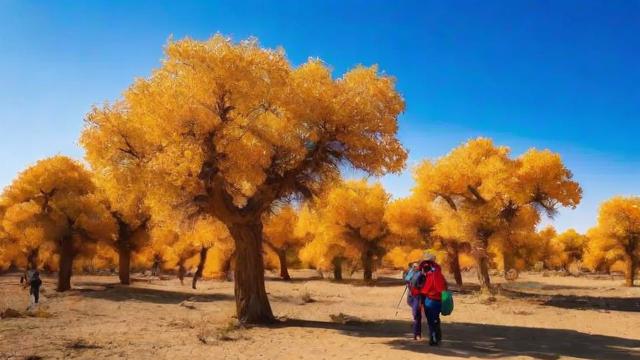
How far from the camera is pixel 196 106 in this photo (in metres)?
15.2

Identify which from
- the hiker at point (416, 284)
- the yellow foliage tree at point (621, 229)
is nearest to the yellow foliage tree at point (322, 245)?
the yellow foliage tree at point (621, 229)

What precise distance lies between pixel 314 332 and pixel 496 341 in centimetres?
579

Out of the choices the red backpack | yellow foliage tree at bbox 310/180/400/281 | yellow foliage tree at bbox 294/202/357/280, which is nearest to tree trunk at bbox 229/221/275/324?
the red backpack

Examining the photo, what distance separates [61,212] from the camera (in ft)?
109

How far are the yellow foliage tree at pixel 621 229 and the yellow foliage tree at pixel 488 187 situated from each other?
807 inches

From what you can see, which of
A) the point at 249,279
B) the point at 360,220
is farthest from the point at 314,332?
the point at 360,220

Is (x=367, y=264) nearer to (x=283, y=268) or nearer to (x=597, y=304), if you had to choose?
(x=283, y=268)

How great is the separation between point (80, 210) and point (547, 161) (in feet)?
102

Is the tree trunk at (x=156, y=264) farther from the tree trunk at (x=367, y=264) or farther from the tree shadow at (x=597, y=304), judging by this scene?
the tree shadow at (x=597, y=304)

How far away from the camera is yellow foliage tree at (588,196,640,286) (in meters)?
43.9

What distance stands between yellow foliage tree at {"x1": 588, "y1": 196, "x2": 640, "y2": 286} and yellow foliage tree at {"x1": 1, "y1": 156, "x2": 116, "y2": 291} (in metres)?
43.8

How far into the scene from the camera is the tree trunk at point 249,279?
57.2ft

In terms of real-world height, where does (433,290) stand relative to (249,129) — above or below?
below

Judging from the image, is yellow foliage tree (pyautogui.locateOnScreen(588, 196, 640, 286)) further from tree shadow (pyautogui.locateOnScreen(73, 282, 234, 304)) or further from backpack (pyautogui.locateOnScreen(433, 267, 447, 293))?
backpack (pyautogui.locateOnScreen(433, 267, 447, 293))
